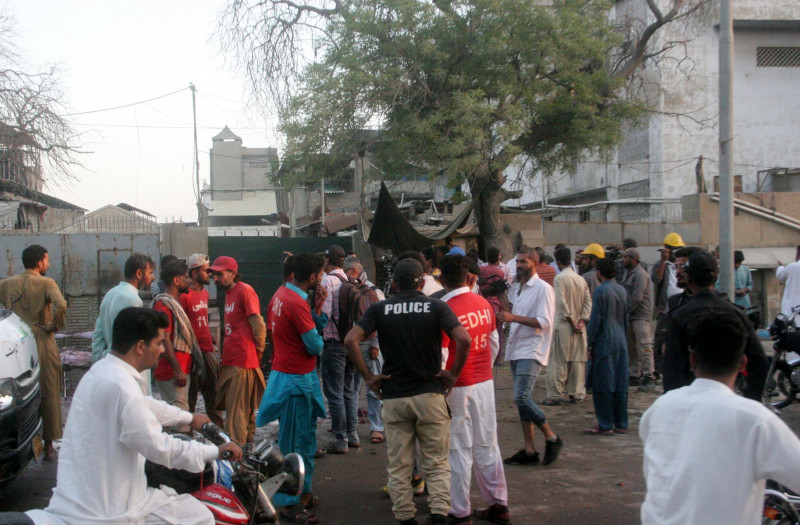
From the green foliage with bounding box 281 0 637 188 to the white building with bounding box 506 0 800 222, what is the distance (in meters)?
6.86

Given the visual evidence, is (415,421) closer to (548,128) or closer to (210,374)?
(210,374)

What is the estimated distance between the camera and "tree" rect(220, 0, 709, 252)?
13.4 meters

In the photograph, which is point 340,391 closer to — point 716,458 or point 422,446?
point 422,446

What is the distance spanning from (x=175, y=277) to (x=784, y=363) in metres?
6.78

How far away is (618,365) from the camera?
23.7 ft

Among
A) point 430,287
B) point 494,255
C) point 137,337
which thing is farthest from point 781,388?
point 137,337

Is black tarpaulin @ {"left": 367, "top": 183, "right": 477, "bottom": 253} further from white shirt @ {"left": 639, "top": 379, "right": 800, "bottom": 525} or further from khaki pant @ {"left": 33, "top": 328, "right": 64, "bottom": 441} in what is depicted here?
white shirt @ {"left": 639, "top": 379, "right": 800, "bottom": 525}

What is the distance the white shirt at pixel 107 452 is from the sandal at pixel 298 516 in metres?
2.21

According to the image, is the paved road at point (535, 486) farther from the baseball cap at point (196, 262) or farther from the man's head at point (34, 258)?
the baseball cap at point (196, 262)

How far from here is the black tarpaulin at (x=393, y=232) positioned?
13453 mm

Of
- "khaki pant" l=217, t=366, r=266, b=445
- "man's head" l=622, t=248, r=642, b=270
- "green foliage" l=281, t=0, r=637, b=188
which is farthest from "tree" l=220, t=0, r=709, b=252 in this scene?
"khaki pant" l=217, t=366, r=266, b=445

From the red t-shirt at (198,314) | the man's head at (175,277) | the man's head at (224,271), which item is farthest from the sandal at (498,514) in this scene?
the man's head at (175,277)

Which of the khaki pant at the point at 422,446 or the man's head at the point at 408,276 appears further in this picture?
the man's head at the point at 408,276

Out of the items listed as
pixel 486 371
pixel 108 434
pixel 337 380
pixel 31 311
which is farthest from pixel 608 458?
pixel 31 311
